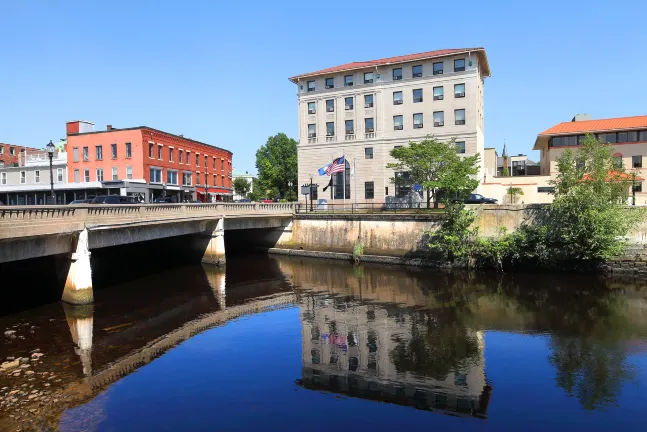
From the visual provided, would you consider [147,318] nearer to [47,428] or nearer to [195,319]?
[195,319]

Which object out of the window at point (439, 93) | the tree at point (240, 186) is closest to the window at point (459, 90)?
the window at point (439, 93)

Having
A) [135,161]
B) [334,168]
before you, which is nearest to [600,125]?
[334,168]

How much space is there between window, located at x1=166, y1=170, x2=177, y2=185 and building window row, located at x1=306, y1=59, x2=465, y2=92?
2117 centimetres

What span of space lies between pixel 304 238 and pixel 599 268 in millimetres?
25496

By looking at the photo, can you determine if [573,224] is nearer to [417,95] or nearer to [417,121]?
[417,121]

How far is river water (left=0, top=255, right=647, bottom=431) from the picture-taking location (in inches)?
492

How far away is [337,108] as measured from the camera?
59125 mm

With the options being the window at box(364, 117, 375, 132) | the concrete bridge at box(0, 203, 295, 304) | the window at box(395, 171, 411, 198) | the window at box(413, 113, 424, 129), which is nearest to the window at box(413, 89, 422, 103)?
the window at box(413, 113, 424, 129)

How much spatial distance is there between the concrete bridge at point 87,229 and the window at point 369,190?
23.4 meters

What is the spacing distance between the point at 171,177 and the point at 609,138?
55.0 metres

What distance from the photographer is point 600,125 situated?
2243 inches

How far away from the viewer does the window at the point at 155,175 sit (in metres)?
57.6

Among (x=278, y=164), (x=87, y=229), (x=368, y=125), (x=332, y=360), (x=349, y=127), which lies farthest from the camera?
(x=278, y=164)

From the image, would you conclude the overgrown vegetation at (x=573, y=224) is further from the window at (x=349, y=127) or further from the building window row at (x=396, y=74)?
the window at (x=349, y=127)
